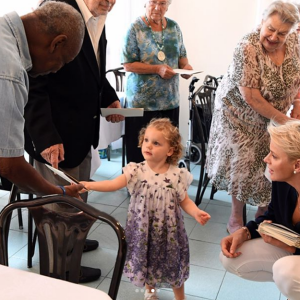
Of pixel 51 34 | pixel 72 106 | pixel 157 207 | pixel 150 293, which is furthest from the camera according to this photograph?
pixel 150 293

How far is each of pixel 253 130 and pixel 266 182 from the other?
35cm

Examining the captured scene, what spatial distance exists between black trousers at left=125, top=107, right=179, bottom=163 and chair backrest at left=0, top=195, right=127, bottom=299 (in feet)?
6.02

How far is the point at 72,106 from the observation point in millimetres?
2016

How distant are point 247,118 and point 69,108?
3.67ft

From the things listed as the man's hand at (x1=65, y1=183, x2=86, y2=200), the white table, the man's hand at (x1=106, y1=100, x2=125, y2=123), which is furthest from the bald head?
the man's hand at (x1=106, y1=100, x2=125, y2=123)

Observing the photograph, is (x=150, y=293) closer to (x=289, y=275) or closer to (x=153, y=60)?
(x=289, y=275)

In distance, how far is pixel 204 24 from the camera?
15.0 feet

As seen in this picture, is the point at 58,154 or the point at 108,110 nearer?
the point at 58,154

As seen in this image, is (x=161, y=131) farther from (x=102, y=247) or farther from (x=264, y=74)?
(x=102, y=247)

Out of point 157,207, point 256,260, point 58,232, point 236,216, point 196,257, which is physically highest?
point 58,232

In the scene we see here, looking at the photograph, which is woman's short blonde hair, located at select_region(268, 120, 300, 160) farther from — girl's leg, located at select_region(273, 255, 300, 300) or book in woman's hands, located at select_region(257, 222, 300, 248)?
girl's leg, located at select_region(273, 255, 300, 300)

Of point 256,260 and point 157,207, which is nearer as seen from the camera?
point 256,260

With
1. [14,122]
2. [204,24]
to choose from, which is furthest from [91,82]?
[204,24]

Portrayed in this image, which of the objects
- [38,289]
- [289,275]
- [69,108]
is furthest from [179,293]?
[38,289]
